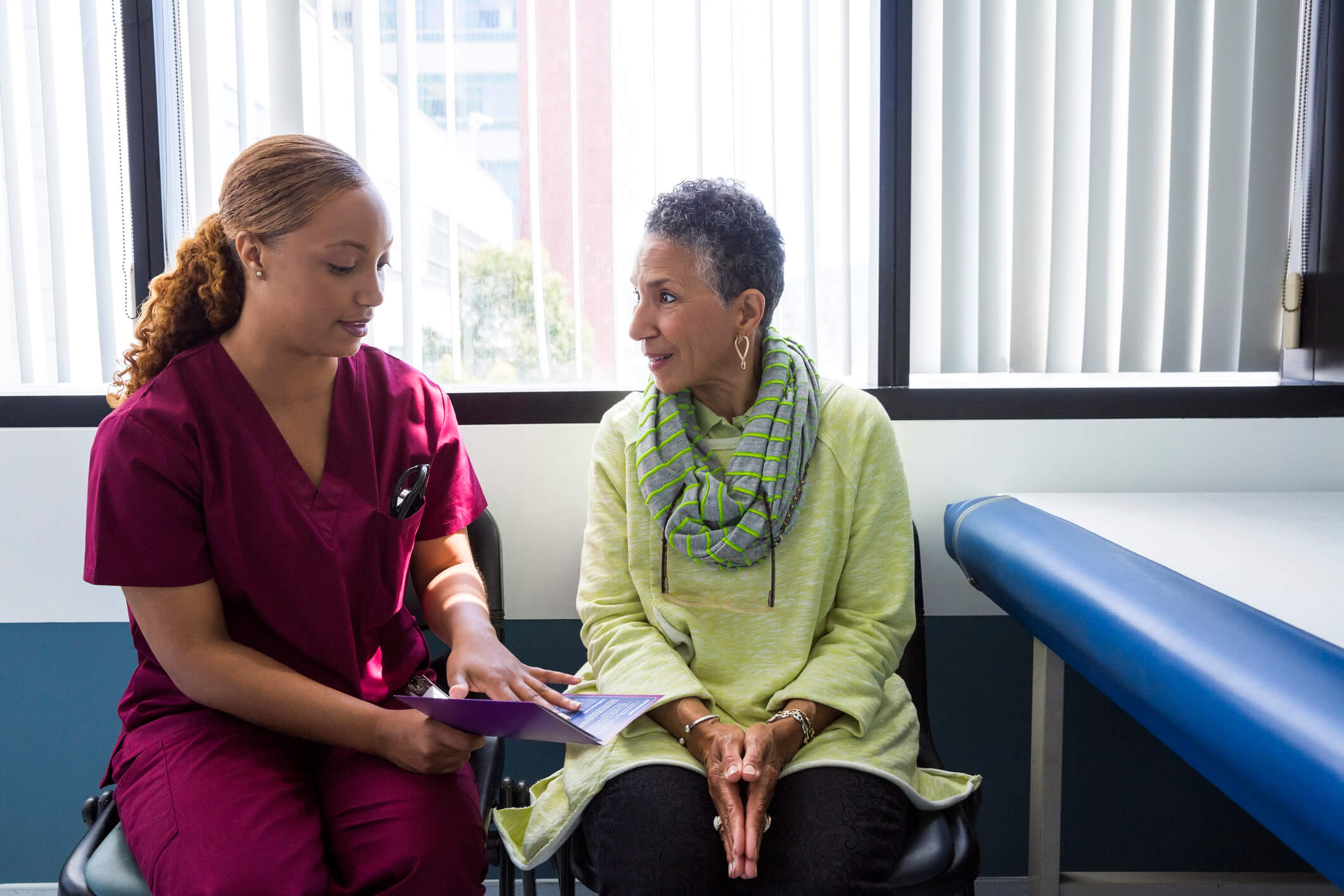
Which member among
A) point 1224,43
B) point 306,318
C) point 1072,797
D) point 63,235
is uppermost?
point 1224,43

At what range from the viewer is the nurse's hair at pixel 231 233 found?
127cm

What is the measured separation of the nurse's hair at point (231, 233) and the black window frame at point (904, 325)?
2.03 feet

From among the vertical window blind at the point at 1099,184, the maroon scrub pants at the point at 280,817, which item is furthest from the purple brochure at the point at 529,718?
the vertical window blind at the point at 1099,184

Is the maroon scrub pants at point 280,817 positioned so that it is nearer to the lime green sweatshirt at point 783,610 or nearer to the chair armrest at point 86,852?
the chair armrest at point 86,852

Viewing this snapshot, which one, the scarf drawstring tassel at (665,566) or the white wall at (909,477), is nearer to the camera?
the scarf drawstring tassel at (665,566)

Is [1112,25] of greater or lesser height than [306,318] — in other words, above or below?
above

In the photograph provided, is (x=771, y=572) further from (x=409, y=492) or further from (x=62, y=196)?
(x=62, y=196)

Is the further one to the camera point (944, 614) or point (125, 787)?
point (944, 614)

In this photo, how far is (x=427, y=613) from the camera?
4.83 ft

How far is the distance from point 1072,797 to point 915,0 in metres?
1.77

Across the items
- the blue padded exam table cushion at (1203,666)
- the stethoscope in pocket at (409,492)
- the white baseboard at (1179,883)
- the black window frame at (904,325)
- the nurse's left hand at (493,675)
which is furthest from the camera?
the black window frame at (904,325)

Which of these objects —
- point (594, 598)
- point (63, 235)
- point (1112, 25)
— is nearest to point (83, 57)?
point (63, 235)

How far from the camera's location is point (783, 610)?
4.76ft

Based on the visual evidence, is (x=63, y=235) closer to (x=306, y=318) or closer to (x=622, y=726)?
(x=306, y=318)
